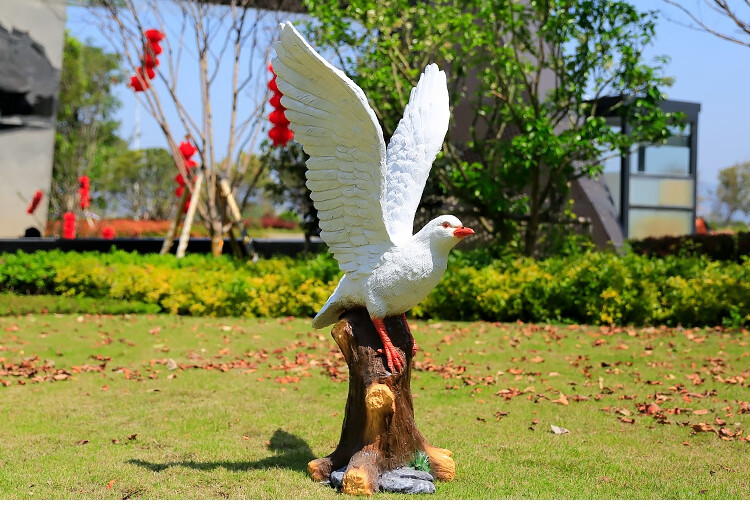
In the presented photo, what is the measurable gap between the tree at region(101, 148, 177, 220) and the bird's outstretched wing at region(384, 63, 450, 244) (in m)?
31.1

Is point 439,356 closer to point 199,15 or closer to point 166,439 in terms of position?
point 166,439

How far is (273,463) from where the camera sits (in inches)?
151

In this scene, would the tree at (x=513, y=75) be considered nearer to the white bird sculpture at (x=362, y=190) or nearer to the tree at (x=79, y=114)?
the white bird sculpture at (x=362, y=190)

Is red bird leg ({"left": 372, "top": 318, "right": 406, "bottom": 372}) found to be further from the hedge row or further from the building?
the building

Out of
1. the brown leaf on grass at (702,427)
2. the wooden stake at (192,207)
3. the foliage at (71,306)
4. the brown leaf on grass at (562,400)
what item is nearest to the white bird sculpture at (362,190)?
the brown leaf on grass at (562,400)

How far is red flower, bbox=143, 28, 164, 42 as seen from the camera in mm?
11344

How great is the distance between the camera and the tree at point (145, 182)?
34.0 meters

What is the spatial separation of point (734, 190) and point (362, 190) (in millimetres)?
45012

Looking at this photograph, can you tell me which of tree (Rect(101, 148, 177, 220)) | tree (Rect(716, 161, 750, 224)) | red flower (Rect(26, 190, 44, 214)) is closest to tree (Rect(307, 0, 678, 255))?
red flower (Rect(26, 190, 44, 214))

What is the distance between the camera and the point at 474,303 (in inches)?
349

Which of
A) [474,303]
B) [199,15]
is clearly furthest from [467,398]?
[199,15]

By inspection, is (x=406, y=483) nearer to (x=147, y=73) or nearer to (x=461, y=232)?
(x=461, y=232)

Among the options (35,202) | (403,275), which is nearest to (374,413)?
(403,275)

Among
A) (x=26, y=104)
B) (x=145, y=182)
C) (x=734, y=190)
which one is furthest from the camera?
(x=734, y=190)
